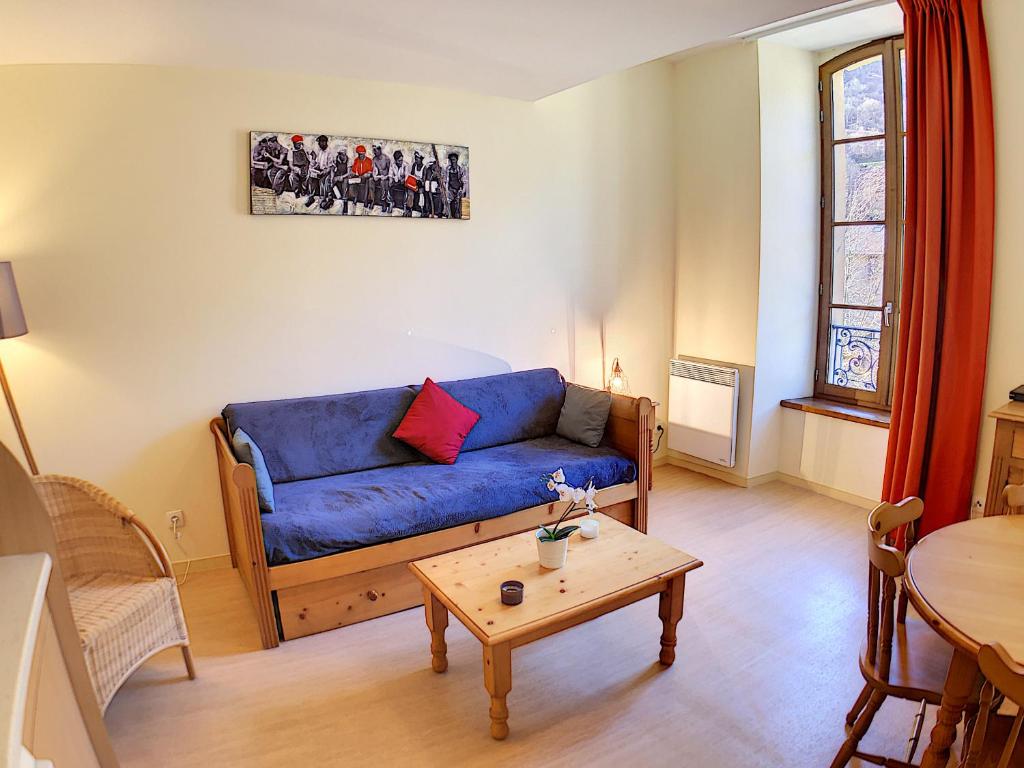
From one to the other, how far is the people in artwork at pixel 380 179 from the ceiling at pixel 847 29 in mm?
2449

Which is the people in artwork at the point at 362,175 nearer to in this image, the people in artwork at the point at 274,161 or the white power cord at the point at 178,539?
the people in artwork at the point at 274,161

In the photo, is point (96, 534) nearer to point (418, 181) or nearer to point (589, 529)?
point (589, 529)

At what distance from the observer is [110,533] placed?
2.46 m

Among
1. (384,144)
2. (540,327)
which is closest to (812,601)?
(540,327)

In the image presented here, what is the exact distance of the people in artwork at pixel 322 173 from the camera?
3.41 meters

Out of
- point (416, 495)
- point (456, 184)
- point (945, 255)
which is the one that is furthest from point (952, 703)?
point (456, 184)

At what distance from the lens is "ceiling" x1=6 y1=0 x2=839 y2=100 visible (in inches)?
95.3

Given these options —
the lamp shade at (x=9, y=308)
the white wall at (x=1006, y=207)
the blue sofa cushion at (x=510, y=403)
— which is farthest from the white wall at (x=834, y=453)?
the lamp shade at (x=9, y=308)

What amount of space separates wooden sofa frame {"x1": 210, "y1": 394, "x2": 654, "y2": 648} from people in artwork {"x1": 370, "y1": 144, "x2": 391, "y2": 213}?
1.45m

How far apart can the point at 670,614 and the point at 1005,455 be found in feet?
5.11

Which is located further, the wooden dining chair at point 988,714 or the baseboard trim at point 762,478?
the baseboard trim at point 762,478

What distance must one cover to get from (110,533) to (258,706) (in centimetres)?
86

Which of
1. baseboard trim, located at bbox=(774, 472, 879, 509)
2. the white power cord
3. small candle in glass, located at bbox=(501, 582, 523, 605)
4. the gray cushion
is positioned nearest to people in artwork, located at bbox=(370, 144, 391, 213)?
the gray cushion

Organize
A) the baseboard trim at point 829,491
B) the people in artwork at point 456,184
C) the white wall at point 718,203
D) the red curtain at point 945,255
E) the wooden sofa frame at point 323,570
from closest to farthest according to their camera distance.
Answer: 1. the wooden sofa frame at point 323,570
2. the red curtain at point 945,255
3. the people in artwork at point 456,184
4. the baseboard trim at point 829,491
5. the white wall at point 718,203
